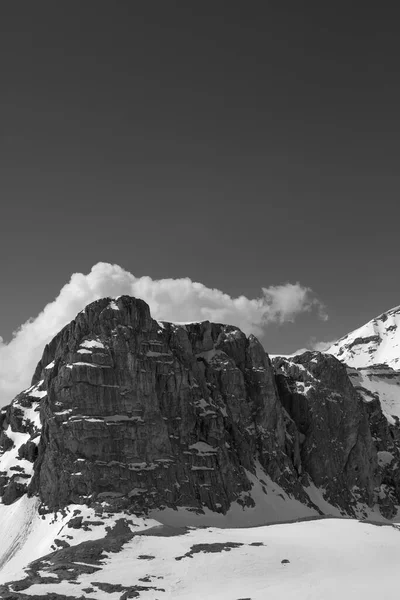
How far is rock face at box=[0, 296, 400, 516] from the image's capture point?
116312 millimetres

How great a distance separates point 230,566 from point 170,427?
245 ft

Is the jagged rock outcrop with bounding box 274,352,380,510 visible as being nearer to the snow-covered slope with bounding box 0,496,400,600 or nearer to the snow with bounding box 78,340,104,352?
the snow with bounding box 78,340,104,352

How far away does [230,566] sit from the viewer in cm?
5359

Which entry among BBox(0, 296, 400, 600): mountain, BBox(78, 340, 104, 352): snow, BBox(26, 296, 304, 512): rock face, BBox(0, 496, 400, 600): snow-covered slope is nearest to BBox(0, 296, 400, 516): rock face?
BBox(26, 296, 304, 512): rock face

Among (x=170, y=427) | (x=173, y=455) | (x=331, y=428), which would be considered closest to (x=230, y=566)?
(x=173, y=455)

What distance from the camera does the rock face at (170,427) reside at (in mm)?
116312

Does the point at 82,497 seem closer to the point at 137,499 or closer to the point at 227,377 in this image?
the point at 137,499

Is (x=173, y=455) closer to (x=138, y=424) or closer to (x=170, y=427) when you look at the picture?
(x=170, y=427)

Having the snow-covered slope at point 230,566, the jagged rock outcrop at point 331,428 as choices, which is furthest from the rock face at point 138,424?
the snow-covered slope at point 230,566

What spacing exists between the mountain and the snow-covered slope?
428 mm

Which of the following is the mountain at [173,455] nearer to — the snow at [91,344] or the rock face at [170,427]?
the rock face at [170,427]

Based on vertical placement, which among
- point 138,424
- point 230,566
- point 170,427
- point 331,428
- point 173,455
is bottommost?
point 230,566

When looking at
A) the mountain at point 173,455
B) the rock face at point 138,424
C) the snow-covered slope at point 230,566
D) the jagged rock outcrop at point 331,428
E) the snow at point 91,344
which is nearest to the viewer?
the snow-covered slope at point 230,566

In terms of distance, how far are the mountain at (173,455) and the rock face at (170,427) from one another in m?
0.36
